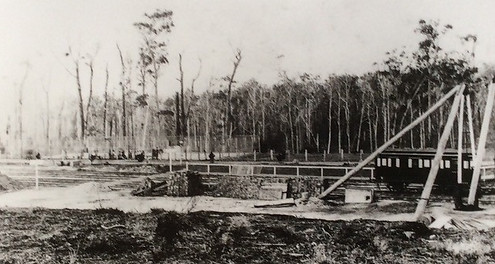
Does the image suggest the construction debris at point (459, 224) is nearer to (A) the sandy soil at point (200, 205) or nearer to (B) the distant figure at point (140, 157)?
(A) the sandy soil at point (200, 205)

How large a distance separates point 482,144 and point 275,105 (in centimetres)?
124

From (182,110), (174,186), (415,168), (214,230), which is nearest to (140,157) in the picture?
(174,186)

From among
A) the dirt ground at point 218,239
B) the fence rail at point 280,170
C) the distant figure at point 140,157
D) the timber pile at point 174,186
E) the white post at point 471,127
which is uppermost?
the white post at point 471,127

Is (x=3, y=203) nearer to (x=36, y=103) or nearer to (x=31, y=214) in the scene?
(x=31, y=214)

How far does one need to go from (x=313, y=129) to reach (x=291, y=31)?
62 cm

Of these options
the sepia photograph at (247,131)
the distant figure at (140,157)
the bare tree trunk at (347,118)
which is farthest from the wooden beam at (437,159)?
the distant figure at (140,157)

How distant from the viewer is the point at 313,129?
10.5 ft

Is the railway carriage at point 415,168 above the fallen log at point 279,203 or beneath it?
above

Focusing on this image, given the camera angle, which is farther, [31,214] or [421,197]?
[31,214]

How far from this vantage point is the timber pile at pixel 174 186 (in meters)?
3.42

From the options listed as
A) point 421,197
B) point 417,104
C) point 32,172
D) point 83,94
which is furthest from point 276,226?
point 32,172

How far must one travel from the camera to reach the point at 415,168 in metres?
3.08

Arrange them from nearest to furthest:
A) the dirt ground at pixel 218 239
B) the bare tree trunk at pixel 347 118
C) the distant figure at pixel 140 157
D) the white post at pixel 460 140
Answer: the dirt ground at pixel 218 239 → the white post at pixel 460 140 → the bare tree trunk at pixel 347 118 → the distant figure at pixel 140 157

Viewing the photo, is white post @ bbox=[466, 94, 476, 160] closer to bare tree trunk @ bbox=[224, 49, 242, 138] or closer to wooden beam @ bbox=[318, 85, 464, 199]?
wooden beam @ bbox=[318, 85, 464, 199]
